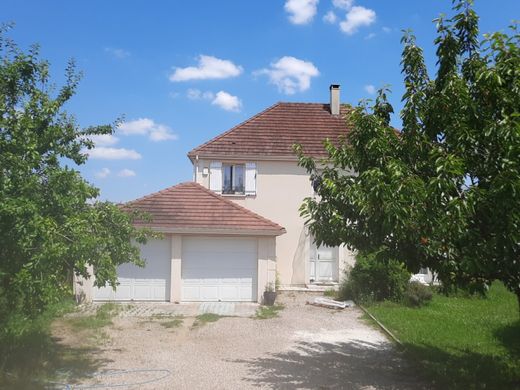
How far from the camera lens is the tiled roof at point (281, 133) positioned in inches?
752

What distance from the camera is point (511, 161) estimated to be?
539cm

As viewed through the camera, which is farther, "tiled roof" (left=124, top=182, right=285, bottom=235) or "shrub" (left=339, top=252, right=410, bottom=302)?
"tiled roof" (left=124, top=182, right=285, bottom=235)

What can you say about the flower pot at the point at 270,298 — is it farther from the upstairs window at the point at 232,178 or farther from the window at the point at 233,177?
the window at the point at 233,177

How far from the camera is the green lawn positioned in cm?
828

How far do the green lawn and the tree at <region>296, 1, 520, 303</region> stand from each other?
2435 mm

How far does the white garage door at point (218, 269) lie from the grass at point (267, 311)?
113 centimetres

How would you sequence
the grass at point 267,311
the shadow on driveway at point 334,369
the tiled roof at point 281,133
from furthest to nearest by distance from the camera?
the tiled roof at point 281,133 → the grass at point 267,311 → the shadow on driveway at point 334,369

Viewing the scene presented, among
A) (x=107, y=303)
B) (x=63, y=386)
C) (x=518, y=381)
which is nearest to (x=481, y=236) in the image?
(x=518, y=381)

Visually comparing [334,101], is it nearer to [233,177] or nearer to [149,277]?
[233,177]

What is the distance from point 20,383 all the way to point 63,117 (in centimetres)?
421

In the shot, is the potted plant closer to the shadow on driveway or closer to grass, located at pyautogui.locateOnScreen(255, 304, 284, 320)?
grass, located at pyautogui.locateOnScreen(255, 304, 284, 320)

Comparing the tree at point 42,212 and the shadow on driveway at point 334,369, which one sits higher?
the tree at point 42,212

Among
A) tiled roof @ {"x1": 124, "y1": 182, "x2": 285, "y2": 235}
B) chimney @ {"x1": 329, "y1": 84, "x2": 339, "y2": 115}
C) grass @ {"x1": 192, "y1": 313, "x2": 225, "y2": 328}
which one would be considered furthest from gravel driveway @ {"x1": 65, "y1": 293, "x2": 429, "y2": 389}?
chimney @ {"x1": 329, "y1": 84, "x2": 339, "y2": 115}

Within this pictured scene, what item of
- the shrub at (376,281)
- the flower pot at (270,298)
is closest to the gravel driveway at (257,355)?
the flower pot at (270,298)
